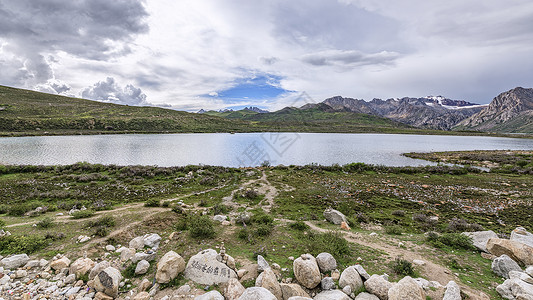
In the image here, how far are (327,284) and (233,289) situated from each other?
11.1 ft

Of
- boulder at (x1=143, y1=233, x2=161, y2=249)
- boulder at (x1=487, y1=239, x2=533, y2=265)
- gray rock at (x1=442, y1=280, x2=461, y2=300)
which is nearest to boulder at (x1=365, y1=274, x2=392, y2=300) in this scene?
gray rock at (x1=442, y1=280, x2=461, y2=300)

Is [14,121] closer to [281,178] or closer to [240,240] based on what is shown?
[281,178]

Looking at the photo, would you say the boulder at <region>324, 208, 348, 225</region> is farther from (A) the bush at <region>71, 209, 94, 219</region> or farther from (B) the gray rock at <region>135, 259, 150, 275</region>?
(A) the bush at <region>71, 209, 94, 219</region>

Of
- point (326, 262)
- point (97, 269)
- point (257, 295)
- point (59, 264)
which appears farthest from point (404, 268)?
point (59, 264)

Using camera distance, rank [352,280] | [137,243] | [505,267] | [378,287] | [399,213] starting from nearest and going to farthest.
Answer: [378,287], [352,280], [505,267], [137,243], [399,213]

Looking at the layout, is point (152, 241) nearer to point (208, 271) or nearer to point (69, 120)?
point (208, 271)

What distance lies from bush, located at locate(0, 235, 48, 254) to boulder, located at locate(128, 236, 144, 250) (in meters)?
3.81

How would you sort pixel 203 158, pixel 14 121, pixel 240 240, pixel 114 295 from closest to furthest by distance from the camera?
pixel 114 295 → pixel 240 240 → pixel 203 158 → pixel 14 121

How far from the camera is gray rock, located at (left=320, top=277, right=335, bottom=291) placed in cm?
755

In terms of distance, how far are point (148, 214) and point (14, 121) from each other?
148 m

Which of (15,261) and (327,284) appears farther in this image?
(15,261)

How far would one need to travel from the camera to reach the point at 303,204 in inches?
801

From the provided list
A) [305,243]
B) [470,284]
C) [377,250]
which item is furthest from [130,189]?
[470,284]

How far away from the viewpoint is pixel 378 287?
712cm
